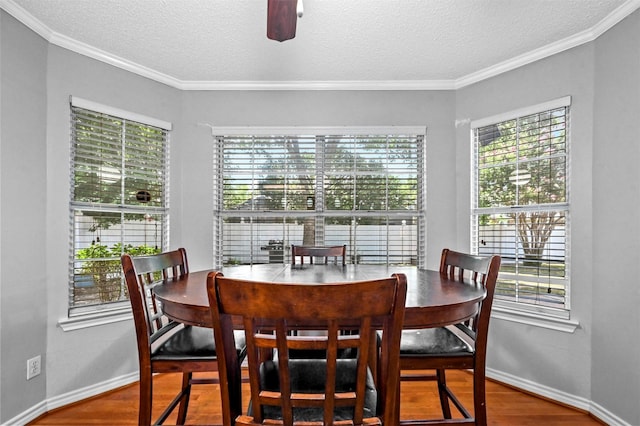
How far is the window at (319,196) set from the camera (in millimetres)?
3127

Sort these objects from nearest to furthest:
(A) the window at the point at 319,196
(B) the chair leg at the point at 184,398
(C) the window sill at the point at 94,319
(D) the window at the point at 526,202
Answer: (B) the chair leg at the point at 184,398 → (C) the window sill at the point at 94,319 → (D) the window at the point at 526,202 → (A) the window at the point at 319,196

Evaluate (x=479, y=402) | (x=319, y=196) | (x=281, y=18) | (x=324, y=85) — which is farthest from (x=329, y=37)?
(x=479, y=402)

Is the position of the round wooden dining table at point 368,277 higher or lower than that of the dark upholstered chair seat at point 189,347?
higher

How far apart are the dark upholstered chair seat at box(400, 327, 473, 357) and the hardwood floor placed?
784 millimetres

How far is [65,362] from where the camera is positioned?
7.69ft

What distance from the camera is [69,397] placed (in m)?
2.34

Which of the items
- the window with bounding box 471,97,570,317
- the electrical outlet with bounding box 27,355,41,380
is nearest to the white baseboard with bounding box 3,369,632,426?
the electrical outlet with bounding box 27,355,41,380

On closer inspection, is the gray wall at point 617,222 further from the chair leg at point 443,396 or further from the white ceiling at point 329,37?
the chair leg at point 443,396

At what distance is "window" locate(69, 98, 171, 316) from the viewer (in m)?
2.49

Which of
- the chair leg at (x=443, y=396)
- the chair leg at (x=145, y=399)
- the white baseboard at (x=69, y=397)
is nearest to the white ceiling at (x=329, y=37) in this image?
the chair leg at (x=145, y=399)

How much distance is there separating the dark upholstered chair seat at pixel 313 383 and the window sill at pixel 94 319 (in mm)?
1783

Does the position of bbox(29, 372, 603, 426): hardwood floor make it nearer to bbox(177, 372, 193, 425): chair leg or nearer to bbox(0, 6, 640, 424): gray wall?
bbox(0, 6, 640, 424): gray wall

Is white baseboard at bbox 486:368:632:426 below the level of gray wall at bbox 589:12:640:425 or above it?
below

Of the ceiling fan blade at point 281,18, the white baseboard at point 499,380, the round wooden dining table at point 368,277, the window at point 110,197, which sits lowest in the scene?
the white baseboard at point 499,380
